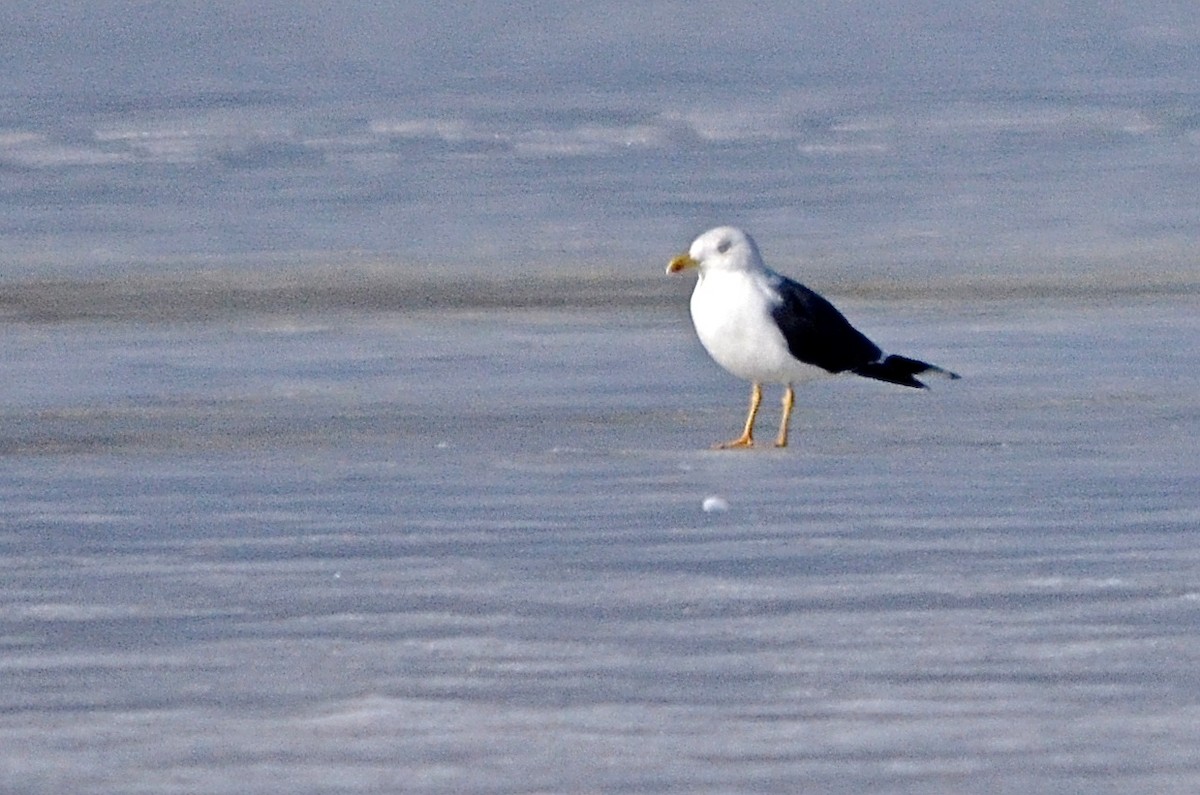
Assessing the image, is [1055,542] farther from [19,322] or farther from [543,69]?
[543,69]

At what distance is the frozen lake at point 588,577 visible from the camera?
3.32m

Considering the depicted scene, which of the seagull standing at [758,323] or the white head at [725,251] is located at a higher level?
the white head at [725,251]

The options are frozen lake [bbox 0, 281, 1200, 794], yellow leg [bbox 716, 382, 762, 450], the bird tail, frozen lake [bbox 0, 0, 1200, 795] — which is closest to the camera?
frozen lake [bbox 0, 281, 1200, 794]

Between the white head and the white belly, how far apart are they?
0.03 metres

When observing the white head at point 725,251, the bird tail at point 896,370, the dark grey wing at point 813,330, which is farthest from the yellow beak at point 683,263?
the bird tail at point 896,370

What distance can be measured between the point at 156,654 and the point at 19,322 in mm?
4830

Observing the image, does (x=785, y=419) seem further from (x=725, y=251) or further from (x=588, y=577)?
(x=588, y=577)

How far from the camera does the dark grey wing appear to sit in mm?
6184

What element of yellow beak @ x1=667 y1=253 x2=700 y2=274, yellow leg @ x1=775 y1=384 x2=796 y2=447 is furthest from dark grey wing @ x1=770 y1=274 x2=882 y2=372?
yellow beak @ x1=667 y1=253 x2=700 y2=274

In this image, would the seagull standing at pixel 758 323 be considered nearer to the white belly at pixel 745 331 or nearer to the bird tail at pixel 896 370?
the white belly at pixel 745 331

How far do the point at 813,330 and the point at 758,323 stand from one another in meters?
0.15

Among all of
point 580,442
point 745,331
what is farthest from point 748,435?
point 580,442

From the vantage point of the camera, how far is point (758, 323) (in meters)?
6.16

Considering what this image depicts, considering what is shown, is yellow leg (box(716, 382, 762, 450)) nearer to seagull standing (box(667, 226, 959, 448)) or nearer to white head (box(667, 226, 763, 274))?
seagull standing (box(667, 226, 959, 448))
